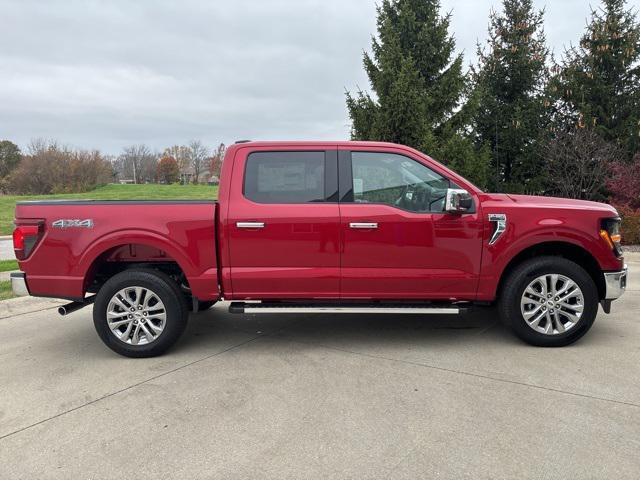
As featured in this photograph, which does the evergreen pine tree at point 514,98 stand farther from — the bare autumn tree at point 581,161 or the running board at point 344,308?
the running board at point 344,308

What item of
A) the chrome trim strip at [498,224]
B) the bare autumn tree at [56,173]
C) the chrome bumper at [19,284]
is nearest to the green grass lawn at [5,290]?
the chrome bumper at [19,284]

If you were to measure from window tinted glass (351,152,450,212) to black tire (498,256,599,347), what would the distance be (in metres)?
1.02

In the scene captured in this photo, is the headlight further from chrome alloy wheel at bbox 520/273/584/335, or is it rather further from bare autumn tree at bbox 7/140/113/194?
bare autumn tree at bbox 7/140/113/194

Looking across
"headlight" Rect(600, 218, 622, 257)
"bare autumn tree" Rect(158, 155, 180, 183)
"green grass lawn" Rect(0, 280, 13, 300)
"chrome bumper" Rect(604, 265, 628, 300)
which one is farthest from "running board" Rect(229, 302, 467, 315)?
"bare autumn tree" Rect(158, 155, 180, 183)

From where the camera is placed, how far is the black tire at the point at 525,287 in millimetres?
4254

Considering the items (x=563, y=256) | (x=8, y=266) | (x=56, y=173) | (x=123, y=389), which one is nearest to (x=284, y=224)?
(x=123, y=389)

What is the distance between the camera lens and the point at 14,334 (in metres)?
5.16

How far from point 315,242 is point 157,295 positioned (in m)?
1.55

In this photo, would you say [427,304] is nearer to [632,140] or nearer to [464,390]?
[464,390]

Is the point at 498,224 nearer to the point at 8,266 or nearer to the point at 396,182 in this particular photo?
the point at 396,182

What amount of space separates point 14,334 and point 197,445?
3.55 meters

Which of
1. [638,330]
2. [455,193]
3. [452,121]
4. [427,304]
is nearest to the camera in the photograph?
[455,193]

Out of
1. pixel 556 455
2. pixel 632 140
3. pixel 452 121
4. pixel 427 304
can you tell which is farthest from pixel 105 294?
pixel 632 140

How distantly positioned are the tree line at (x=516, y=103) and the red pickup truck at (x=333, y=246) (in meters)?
8.18
